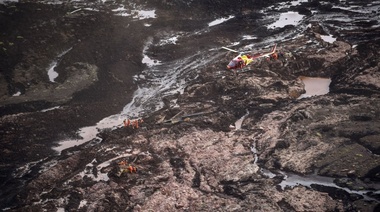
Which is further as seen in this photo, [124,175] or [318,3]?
[318,3]

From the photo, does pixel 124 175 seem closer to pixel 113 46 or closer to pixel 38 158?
pixel 38 158

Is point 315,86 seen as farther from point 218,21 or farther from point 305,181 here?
point 218,21

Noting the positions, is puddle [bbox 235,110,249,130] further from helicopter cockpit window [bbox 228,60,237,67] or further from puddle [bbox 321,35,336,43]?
puddle [bbox 321,35,336,43]

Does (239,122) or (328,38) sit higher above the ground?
(328,38)

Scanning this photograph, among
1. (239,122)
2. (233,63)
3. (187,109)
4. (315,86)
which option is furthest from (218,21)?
(239,122)

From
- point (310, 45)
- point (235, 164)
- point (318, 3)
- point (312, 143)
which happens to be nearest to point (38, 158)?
point (235, 164)

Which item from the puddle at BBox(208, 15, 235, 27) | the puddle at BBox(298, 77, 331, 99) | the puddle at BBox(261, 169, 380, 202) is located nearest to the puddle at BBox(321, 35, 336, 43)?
the puddle at BBox(298, 77, 331, 99)
